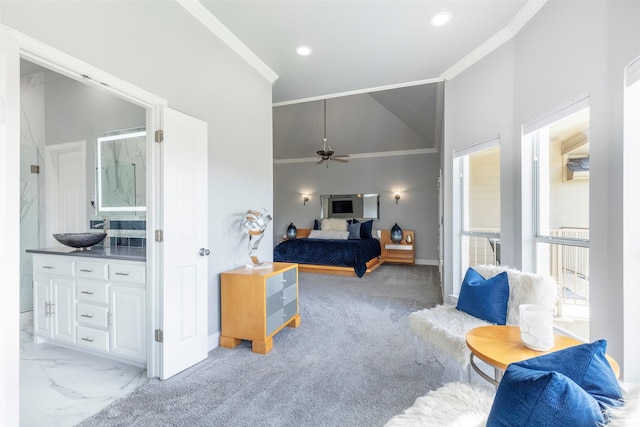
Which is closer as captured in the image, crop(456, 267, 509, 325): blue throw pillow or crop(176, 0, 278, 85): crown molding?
crop(456, 267, 509, 325): blue throw pillow

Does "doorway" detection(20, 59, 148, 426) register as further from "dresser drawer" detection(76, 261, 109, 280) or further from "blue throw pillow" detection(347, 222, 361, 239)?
"blue throw pillow" detection(347, 222, 361, 239)

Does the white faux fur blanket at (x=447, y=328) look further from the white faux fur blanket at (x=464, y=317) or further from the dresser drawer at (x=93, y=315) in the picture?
the dresser drawer at (x=93, y=315)

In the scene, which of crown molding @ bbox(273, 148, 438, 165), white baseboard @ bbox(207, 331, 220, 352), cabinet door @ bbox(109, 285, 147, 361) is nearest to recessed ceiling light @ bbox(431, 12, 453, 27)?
cabinet door @ bbox(109, 285, 147, 361)

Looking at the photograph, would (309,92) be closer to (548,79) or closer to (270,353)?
(548,79)

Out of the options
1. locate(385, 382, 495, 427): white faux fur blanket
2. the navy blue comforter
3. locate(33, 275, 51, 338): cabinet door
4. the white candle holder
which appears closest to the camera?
locate(385, 382, 495, 427): white faux fur blanket

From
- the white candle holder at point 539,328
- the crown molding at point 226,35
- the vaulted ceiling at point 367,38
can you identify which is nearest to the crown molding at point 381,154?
the vaulted ceiling at point 367,38

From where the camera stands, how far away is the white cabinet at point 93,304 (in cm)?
230

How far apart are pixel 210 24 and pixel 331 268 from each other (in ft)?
15.0

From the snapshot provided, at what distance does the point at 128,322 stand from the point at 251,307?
0.95 metres

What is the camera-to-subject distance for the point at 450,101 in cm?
360

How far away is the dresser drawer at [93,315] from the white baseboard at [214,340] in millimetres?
822

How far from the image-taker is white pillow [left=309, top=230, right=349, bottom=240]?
729 centimetres

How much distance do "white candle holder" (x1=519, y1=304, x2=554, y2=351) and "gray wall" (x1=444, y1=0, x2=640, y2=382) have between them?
25.1 inches

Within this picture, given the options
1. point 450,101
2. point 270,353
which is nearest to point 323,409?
point 270,353
